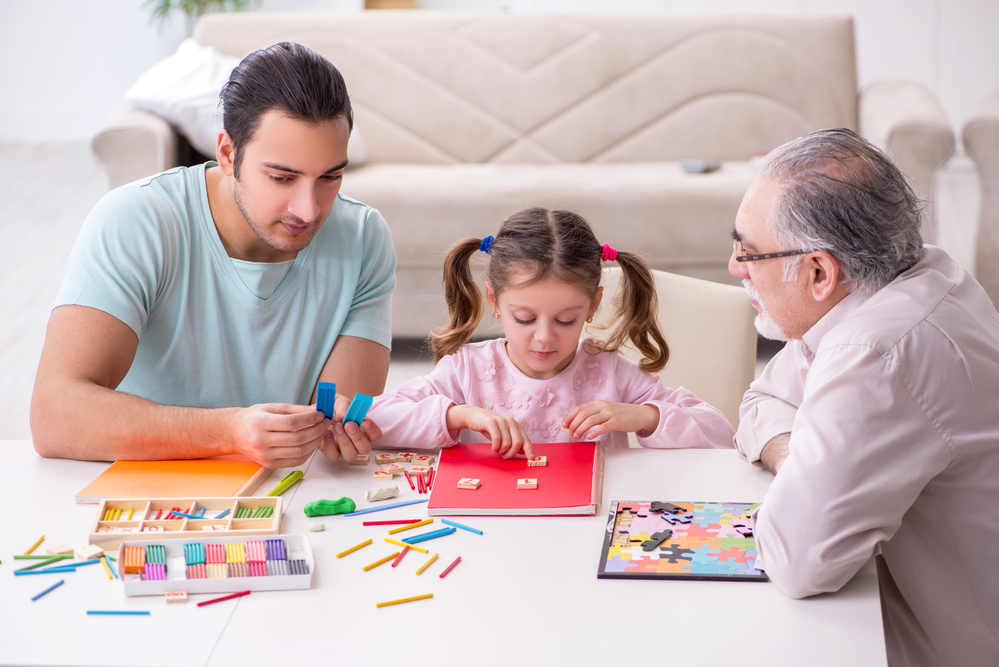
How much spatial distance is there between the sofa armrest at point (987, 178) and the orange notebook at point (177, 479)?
321cm

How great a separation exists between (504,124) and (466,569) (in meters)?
2.99

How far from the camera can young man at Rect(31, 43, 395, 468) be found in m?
1.30

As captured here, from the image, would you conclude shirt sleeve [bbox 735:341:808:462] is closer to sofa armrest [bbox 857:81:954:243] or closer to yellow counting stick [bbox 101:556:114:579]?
yellow counting stick [bbox 101:556:114:579]

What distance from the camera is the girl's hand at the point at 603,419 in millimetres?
1392

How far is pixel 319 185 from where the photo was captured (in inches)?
57.5

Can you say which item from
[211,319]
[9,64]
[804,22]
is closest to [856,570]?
[211,319]

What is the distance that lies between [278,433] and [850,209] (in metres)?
0.82

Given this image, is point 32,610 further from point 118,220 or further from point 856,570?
point 856,570

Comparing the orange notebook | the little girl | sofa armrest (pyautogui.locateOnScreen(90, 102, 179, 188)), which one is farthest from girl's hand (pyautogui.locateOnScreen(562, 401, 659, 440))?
sofa armrest (pyautogui.locateOnScreen(90, 102, 179, 188))

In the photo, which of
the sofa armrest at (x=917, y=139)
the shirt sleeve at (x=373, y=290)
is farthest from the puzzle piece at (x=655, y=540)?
the sofa armrest at (x=917, y=139)

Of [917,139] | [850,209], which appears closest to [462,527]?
[850,209]

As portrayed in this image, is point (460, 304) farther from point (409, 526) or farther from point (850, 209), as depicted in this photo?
point (850, 209)

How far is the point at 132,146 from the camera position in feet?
10.4

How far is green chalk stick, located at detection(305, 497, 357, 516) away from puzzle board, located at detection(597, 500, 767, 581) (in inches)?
13.5
